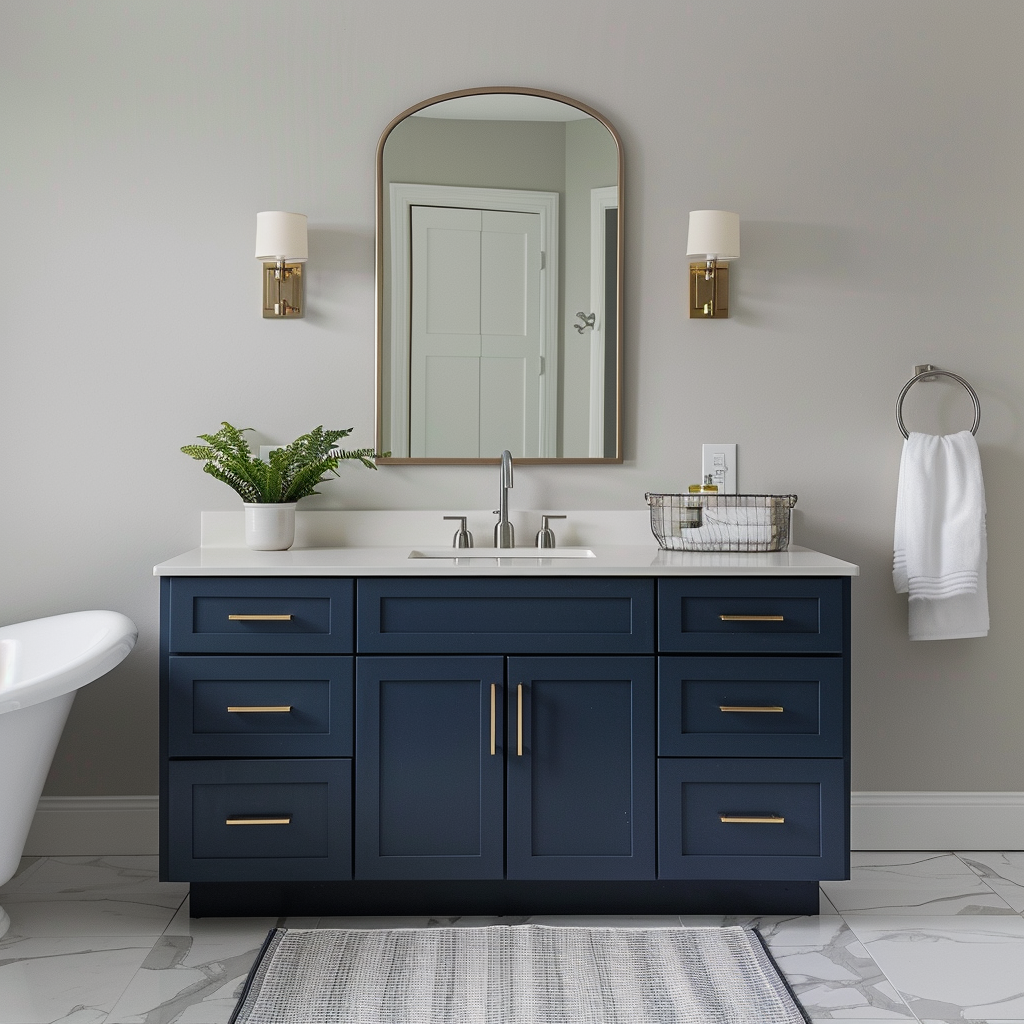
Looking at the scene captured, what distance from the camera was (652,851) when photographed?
211 cm

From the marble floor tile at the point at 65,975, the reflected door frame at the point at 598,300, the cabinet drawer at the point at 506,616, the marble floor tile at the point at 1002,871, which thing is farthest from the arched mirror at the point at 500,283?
the marble floor tile at the point at 1002,871

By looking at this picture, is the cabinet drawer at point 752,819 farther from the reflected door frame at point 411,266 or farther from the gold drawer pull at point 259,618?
the reflected door frame at point 411,266

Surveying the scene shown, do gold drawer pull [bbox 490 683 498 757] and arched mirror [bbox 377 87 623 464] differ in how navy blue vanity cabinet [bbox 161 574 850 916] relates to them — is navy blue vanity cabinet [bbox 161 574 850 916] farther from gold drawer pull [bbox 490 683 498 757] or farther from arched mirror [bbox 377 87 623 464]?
arched mirror [bbox 377 87 623 464]

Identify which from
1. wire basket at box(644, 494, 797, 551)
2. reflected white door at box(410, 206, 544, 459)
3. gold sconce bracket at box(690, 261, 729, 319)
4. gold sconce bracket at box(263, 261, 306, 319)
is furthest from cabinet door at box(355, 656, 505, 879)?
gold sconce bracket at box(690, 261, 729, 319)

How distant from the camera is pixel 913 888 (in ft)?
7.79

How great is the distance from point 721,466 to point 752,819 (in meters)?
0.94

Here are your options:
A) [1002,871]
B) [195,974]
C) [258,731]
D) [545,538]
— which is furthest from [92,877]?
[1002,871]

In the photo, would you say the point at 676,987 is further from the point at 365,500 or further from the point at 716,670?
the point at 365,500

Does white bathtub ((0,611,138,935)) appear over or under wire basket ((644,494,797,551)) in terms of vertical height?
under

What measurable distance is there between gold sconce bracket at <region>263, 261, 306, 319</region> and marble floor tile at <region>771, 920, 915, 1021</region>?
1.94 meters

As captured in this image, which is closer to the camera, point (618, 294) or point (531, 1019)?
point (531, 1019)

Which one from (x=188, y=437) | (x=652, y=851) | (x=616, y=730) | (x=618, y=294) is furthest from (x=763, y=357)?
(x=188, y=437)

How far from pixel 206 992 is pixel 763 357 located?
2.00m

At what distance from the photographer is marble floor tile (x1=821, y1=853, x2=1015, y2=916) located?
2258mm
